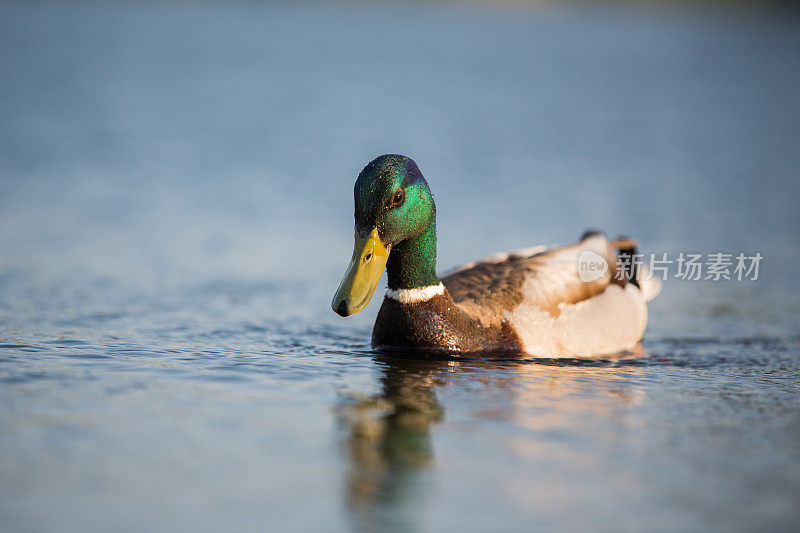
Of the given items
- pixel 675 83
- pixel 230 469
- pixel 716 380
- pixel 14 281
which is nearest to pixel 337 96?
pixel 675 83

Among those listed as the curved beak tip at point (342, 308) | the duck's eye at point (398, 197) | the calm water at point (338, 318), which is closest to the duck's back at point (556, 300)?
the calm water at point (338, 318)

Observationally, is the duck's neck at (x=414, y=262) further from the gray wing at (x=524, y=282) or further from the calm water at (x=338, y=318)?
the calm water at (x=338, y=318)

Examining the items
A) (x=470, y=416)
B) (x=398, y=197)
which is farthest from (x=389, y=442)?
(x=398, y=197)

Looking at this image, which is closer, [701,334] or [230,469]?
[230,469]

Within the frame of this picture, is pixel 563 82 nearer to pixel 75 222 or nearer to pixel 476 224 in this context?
pixel 476 224

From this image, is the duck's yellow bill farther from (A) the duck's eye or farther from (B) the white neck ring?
(B) the white neck ring

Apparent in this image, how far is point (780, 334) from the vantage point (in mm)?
7387

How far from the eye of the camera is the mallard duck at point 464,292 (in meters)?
5.75

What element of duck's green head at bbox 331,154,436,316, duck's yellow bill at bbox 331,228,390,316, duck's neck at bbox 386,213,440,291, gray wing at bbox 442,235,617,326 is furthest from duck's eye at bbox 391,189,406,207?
gray wing at bbox 442,235,617,326

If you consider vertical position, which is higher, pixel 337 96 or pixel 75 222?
pixel 337 96

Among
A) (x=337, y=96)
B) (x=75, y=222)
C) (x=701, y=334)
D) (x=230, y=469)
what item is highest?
(x=337, y=96)

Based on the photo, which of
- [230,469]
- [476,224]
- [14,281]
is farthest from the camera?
[476,224]

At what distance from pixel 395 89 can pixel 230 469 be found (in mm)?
19537

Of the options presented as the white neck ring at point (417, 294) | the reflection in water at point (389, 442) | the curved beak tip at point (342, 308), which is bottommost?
the reflection in water at point (389, 442)
